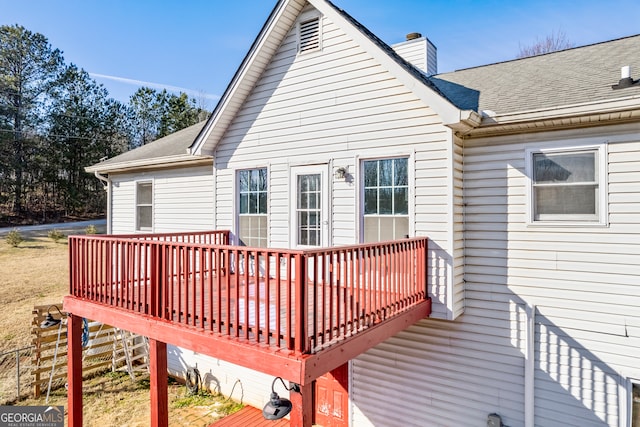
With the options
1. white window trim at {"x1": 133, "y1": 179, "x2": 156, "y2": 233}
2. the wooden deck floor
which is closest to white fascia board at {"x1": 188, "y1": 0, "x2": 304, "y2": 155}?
white window trim at {"x1": 133, "y1": 179, "x2": 156, "y2": 233}

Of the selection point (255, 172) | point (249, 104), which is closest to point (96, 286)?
point (255, 172)

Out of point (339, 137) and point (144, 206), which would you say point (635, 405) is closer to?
point (339, 137)

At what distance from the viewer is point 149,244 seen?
4.82 meters

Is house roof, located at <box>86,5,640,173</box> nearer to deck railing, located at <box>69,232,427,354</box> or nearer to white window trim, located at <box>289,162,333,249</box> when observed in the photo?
white window trim, located at <box>289,162,333,249</box>

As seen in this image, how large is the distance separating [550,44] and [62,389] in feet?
78.4

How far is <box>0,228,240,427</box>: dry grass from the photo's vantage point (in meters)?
7.23

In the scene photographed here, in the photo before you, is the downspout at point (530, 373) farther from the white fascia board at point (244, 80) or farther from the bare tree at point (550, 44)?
the bare tree at point (550, 44)

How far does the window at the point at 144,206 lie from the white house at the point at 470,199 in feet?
11.7

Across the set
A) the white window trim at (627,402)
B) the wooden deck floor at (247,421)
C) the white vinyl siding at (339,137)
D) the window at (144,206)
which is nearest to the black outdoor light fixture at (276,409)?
the white vinyl siding at (339,137)

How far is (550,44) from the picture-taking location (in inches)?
741

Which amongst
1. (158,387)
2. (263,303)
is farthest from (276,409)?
(158,387)

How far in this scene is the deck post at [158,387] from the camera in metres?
4.69

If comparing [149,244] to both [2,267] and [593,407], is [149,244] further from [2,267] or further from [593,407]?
[2,267]

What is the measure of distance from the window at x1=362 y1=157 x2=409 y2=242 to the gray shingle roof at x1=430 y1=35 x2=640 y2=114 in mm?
1491
